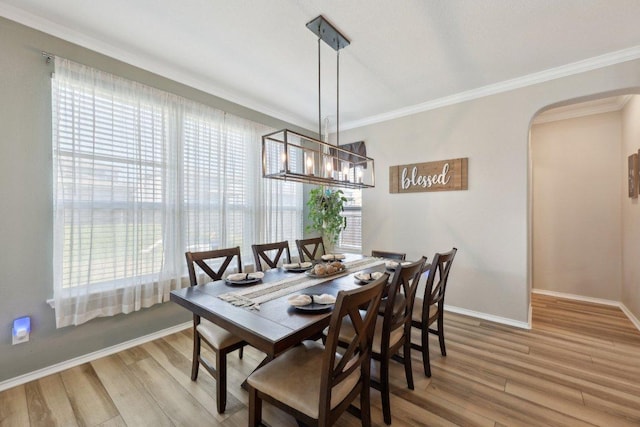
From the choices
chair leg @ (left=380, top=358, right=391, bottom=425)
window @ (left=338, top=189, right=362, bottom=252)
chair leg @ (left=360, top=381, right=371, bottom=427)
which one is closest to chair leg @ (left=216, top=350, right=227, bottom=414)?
chair leg @ (left=360, top=381, right=371, bottom=427)

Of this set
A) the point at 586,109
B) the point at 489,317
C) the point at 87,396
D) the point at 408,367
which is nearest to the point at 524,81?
the point at 586,109

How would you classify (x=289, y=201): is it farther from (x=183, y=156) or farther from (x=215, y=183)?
(x=183, y=156)

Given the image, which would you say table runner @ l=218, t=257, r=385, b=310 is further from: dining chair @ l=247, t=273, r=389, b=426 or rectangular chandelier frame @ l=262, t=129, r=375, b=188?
rectangular chandelier frame @ l=262, t=129, r=375, b=188

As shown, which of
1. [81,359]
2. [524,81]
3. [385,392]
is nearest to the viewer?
[385,392]

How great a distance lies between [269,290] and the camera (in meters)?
1.90

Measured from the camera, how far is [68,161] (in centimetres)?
218

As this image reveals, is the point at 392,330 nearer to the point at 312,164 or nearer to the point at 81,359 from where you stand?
the point at 312,164

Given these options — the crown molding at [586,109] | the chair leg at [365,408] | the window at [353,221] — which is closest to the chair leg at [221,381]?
the chair leg at [365,408]

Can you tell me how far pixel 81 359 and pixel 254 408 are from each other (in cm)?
198

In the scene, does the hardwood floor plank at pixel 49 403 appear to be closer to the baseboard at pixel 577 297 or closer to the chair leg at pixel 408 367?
the chair leg at pixel 408 367

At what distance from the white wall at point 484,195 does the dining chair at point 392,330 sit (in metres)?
1.80

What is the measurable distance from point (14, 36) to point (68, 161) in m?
0.97

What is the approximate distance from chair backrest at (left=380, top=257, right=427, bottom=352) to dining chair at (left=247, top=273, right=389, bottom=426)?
223mm

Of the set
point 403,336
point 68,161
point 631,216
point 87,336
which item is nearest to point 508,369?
point 403,336
